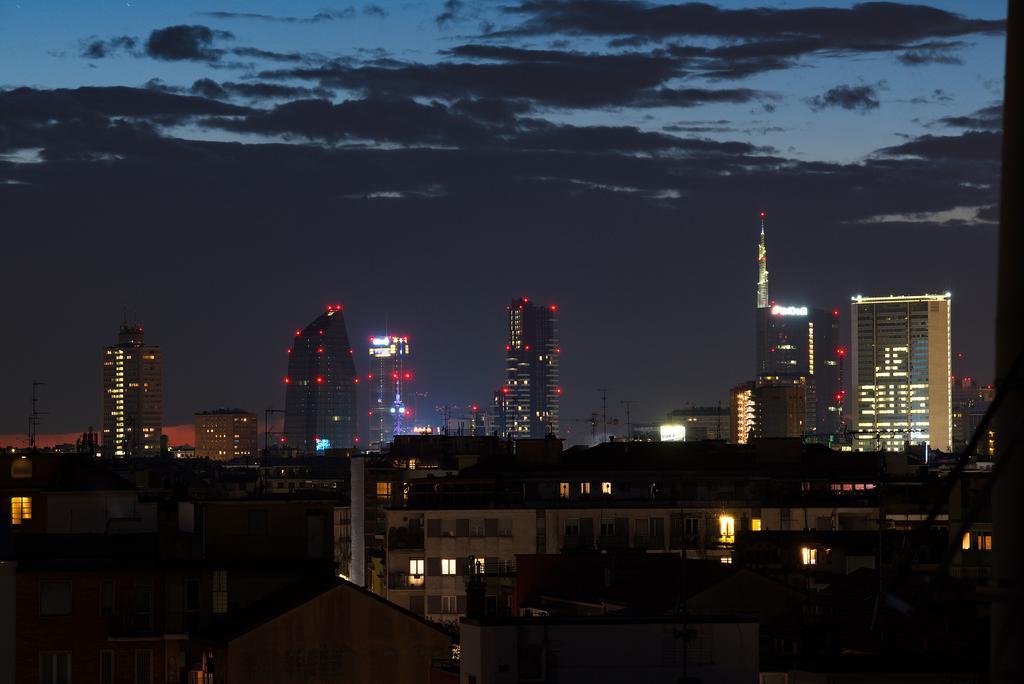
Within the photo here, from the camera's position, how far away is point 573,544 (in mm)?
104125

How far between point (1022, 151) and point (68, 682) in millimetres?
44170

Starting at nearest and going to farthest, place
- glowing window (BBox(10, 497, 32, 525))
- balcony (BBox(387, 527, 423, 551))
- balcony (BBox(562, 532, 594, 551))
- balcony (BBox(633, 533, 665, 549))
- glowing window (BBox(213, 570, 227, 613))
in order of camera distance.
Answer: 1. glowing window (BBox(213, 570, 227, 613))
2. glowing window (BBox(10, 497, 32, 525))
3. balcony (BBox(562, 532, 594, 551))
4. balcony (BBox(633, 533, 665, 549))
5. balcony (BBox(387, 527, 423, 551))

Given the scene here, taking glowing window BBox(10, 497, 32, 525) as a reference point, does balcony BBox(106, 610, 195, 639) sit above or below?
Result: below

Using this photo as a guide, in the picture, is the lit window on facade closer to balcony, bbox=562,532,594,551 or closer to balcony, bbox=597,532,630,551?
balcony, bbox=597,532,630,551

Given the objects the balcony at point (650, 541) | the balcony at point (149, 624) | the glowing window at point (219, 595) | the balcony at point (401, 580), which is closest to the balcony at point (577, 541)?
the balcony at point (650, 541)

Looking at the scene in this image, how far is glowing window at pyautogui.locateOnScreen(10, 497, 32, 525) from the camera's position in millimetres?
78562

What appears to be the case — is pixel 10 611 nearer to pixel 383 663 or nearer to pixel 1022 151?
pixel 383 663

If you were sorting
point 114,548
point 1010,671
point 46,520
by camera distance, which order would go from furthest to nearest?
point 46,520 → point 114,548 → point 1010,671

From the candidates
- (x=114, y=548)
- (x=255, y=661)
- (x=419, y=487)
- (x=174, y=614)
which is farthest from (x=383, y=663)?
(x=419, y=487)

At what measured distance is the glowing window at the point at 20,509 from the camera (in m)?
78.6

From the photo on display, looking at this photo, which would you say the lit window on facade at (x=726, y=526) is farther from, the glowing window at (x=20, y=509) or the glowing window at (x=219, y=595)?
the glowing window at (x=219, y=595)

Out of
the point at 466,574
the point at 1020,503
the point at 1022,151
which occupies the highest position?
the point at 1022,151

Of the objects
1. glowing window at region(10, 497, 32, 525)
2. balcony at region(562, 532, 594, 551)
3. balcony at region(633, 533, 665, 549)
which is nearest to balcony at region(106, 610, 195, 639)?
glowing window at region(10, 497, 32, 525)

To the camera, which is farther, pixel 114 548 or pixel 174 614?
pixel 114 548
